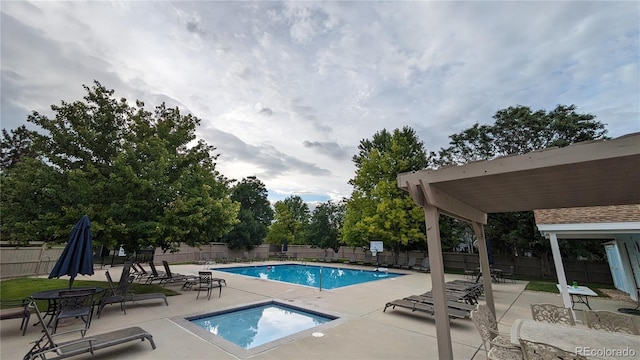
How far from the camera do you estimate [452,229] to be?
69.6 feet

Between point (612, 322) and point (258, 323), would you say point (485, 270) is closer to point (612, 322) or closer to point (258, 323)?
point (612, 322)

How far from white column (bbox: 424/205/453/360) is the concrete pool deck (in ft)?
3.99

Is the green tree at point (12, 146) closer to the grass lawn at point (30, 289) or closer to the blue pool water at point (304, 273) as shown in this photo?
the grass lawn at point (30, 289)

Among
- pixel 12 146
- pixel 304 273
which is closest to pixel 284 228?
pixel 304 273

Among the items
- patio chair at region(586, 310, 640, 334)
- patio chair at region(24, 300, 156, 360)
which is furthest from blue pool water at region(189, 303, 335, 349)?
patio chair at region(586, 310, 640, 334)

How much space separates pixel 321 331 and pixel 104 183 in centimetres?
718

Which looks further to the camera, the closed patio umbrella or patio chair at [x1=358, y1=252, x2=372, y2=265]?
patio chair at [x1=358, y1=252, x2=372, y2=265]

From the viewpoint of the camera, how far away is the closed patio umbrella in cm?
548

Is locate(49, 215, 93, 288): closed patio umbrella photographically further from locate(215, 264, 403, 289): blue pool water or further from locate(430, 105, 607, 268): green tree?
locate(430, 105, 607, 268): green tree

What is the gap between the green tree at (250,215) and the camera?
27469 mm

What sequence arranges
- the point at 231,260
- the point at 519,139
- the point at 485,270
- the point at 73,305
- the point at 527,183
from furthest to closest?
the point at 231,260 < the point at 519,139 < the point at 485,270 < the point at 73,305 < the point at 527,183

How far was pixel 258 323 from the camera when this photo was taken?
7.05m

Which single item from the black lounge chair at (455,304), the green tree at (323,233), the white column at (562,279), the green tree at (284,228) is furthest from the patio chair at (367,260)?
the white column at (562,279)

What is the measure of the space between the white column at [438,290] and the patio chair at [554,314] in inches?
95.3
